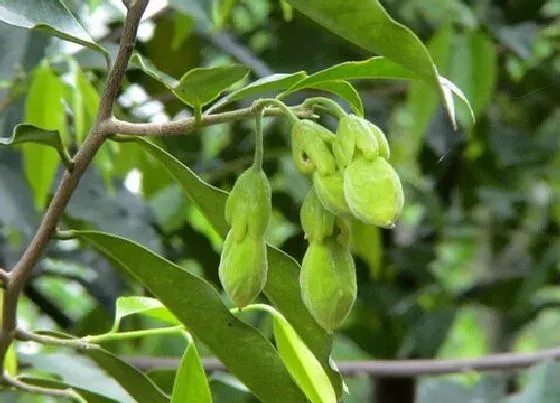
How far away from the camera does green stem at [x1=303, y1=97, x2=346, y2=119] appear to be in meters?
0.51

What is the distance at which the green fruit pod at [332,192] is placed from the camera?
1.58 ft

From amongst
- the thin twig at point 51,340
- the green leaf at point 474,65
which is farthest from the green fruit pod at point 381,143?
the green leaf at point 474,65

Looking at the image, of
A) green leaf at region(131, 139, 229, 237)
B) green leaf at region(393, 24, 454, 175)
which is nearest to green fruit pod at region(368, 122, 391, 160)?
green leaf at region(131, 139, 229, 237)

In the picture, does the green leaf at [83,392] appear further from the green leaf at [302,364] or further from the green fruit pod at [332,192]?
the green fruit pod at [332,192]

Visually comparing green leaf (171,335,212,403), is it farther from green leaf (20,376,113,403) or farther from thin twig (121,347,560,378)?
thin twig (121,347,560,378)

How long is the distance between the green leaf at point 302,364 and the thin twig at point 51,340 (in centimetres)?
11

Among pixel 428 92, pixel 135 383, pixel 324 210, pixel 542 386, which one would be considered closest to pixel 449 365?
pixel 542 386

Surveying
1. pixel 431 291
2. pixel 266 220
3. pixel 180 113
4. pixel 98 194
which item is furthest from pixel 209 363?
pixel 431 291

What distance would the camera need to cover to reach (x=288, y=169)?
1.44 m

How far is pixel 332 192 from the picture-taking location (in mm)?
485

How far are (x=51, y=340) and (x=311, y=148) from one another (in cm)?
20

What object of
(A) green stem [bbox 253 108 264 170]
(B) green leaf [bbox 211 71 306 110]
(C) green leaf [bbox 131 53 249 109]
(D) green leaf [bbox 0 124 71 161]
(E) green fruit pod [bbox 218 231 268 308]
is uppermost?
(D) green leaf [bbox 0 124 71 161]

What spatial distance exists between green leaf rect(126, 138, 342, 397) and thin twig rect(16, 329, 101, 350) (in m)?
0.10

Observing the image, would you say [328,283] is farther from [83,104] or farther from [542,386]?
[542,386]
